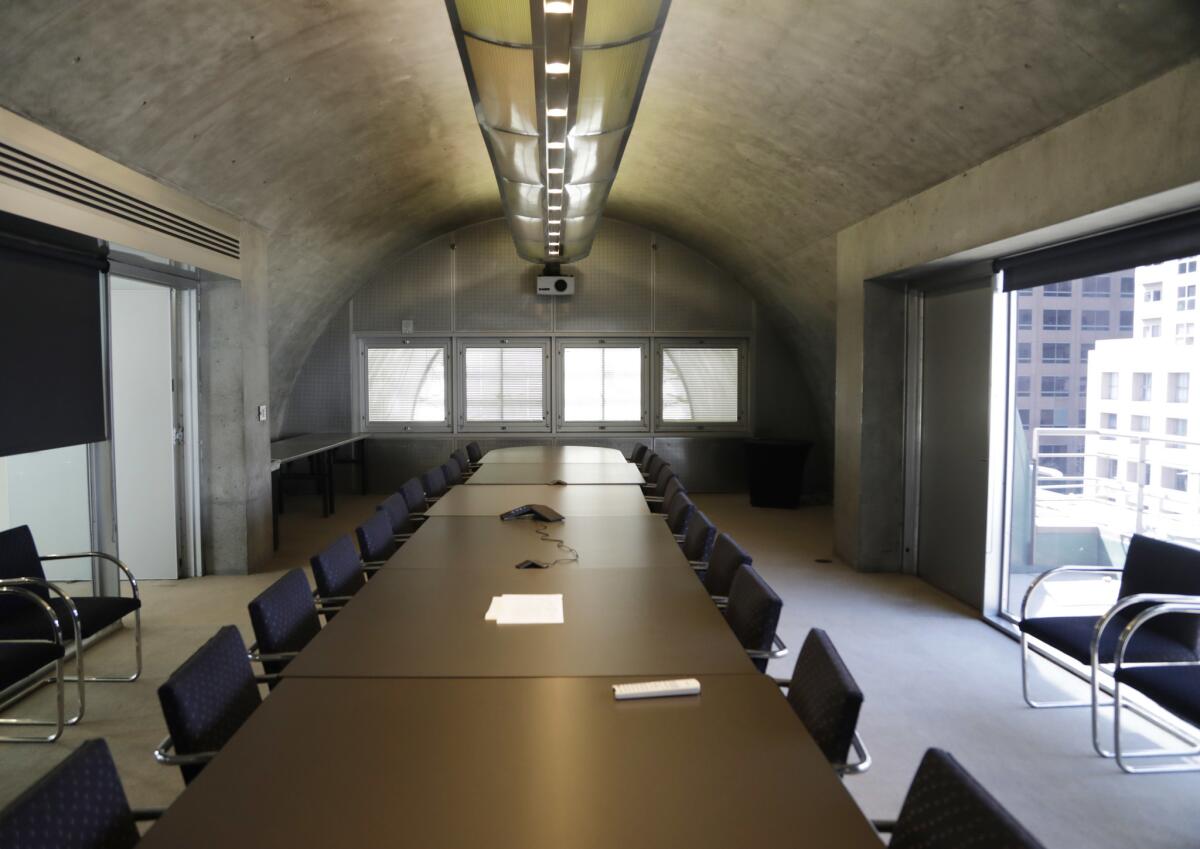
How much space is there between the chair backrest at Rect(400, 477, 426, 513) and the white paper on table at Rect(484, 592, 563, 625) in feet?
9.22

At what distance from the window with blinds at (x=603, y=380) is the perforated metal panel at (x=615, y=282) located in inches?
11.9

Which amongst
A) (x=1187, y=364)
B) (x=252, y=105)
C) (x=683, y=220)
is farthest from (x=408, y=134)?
(x=1187, y=364)

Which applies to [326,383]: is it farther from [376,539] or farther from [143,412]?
[376,539]

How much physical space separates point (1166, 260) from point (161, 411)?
7.13 meters

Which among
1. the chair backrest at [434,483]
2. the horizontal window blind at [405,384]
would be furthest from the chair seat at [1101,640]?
the horizontal window blind at [405,384]

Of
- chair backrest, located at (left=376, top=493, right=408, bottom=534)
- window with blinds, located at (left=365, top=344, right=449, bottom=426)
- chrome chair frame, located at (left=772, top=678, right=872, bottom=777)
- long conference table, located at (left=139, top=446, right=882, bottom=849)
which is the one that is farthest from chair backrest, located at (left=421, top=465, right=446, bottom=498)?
chrome chair frame, located at (left=772, top=678, right=872, bottom=777)

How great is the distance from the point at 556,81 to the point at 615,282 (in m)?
7.88

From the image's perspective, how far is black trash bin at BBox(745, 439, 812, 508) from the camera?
10.2 metres

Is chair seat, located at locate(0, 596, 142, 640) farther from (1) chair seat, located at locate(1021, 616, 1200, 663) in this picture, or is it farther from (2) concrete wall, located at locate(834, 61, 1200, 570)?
(2) concrete wall, located at locate(834, 61, 1200, 570)

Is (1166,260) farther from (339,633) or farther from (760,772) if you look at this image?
(339,633)

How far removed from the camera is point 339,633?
112 inches

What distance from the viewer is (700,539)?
448 cm

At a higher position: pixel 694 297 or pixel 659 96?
pixel 659 96

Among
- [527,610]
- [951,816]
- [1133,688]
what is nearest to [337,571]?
[527,610]
